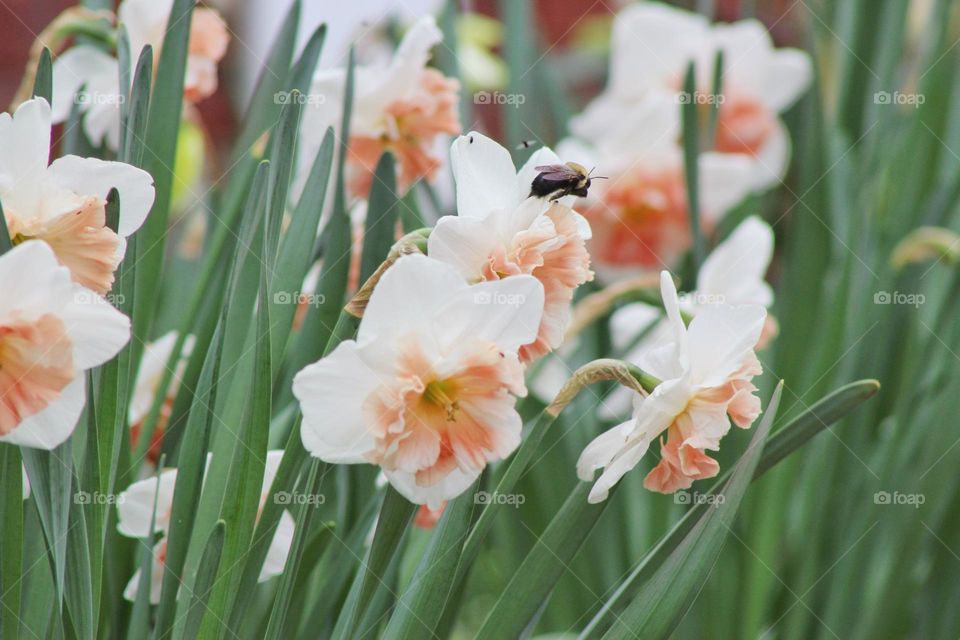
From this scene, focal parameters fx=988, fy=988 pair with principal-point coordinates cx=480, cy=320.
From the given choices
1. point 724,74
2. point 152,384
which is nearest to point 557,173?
point 152,384

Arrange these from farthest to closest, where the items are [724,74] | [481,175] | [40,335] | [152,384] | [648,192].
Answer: [724,74] → [648,192] → [152,384] → [481,175] → [40,335]

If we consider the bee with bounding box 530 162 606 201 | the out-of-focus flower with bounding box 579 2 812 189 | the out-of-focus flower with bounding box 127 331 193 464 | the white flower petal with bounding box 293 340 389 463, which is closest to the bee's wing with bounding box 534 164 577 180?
the bee with bounding box 530 162 606 201

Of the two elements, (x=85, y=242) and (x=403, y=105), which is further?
(x=403, y=105)

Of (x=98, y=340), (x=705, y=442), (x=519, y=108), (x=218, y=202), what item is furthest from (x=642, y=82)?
(x=98, y=340)

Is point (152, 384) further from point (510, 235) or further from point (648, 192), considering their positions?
point (648, 192)

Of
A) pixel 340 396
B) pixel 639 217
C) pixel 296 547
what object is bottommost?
pixel 639 217

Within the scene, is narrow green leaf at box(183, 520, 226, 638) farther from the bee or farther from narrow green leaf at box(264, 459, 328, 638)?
the bee

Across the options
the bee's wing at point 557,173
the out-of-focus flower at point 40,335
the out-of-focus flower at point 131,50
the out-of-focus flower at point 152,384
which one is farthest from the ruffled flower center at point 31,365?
the out-of-focus flower at point 131,50
